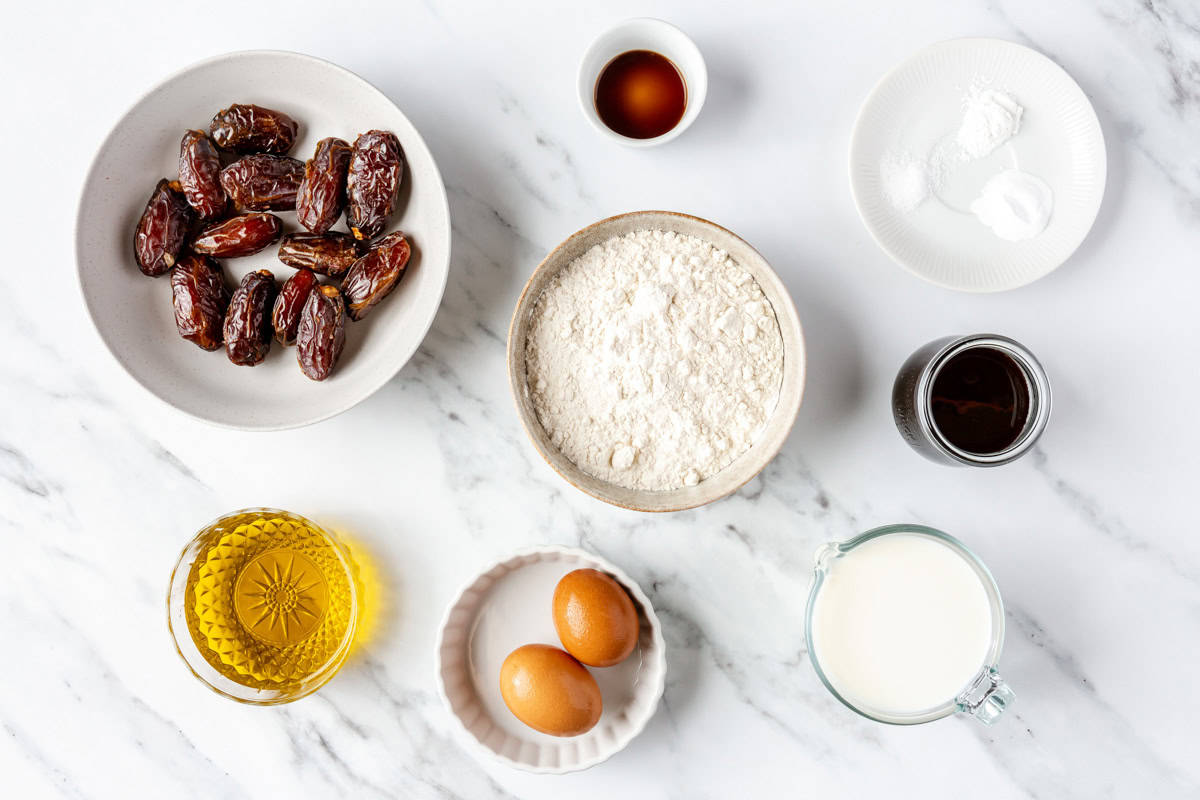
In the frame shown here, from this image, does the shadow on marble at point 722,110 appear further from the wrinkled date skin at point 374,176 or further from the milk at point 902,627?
the milk at point 902,627

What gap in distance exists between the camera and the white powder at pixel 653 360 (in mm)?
1157

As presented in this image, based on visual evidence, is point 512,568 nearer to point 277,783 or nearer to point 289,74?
point 277,783

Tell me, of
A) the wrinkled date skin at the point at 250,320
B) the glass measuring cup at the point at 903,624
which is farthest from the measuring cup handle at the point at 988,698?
the wrinkled date skin at the point at 250,320

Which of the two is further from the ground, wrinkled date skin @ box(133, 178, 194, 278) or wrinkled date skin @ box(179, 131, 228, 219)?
wrinkled date skin @ box(179, 131, 228, 219)

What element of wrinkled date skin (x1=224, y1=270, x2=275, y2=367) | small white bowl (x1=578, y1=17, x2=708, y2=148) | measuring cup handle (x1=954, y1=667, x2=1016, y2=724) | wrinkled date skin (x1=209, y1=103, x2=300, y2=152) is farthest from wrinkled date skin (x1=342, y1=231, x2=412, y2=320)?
measuring cup handle (x1=954, y1=667, x2=1016, y2=724)

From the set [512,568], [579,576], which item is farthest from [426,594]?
[579,576]

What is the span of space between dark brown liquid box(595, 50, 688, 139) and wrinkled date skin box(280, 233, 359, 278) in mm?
440

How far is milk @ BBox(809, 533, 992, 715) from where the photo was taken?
1.17m

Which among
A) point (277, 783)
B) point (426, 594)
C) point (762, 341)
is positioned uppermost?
point (762, 341)

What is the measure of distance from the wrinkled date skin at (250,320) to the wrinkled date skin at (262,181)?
0.11 meters

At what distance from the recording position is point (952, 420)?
1169 millimetres

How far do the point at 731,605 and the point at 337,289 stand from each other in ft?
2.56

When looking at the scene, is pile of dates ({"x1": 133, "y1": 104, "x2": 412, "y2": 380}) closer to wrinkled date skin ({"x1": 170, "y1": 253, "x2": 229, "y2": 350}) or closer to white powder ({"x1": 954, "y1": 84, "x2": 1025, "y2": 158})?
wrinkled date skin ({"x1": 170, "y1": 253, "x2": 229, "y2": 350})

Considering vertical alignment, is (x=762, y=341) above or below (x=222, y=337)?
above
